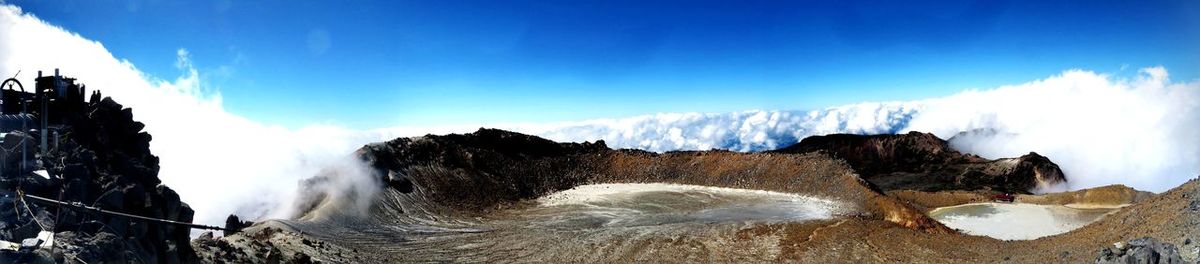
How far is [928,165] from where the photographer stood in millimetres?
86625

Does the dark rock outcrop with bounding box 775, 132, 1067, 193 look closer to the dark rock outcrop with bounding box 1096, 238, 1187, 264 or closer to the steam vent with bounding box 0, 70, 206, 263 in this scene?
the dark rock outcrop with bounding box 1096, 238, 1187, 264

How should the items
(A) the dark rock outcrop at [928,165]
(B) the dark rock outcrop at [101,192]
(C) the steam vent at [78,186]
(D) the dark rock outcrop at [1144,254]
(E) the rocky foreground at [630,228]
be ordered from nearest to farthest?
(C) the steam vent at [78,186] → (B) the dark rock outcrop at [101,192] → (D) the dark rock outcrop at [1144,254] → (E) the rocky foreground at [630,228] → (A) the dark rock outcrop at [928,165]

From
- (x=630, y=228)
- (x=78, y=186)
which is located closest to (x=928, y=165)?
(x=630, y=228)

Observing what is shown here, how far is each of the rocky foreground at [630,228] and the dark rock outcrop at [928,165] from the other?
18493mm

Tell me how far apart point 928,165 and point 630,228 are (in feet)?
226

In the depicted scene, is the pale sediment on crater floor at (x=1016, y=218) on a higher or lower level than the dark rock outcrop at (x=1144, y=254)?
lower

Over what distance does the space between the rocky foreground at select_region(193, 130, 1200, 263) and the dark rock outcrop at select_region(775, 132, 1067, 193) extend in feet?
60.7

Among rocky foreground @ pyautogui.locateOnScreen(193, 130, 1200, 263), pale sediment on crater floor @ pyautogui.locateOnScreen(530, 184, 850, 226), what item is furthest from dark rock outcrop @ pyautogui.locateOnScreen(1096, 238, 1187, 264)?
pale sediment on crater floor @ pyautogui.locateOnScreen(530, 184, 850, 226)

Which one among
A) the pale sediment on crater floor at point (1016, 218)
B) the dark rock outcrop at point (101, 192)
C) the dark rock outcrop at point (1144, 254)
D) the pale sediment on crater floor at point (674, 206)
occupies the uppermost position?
the dark rock outcrop at point (101, 192)

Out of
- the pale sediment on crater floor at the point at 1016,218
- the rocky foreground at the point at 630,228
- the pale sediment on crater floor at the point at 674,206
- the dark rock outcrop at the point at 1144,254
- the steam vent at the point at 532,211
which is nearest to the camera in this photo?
the steam vent at the point at 532,211

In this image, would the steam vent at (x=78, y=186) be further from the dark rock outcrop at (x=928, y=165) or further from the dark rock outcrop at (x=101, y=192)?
the dark rock outcrop at (x=928, y=165)

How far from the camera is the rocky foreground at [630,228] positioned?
72.9 ft

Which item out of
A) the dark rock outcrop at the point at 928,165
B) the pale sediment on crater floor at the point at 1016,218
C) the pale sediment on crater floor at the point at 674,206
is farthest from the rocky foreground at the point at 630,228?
the dark rock outcrop at the point at 928,165

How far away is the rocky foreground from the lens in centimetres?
2223
